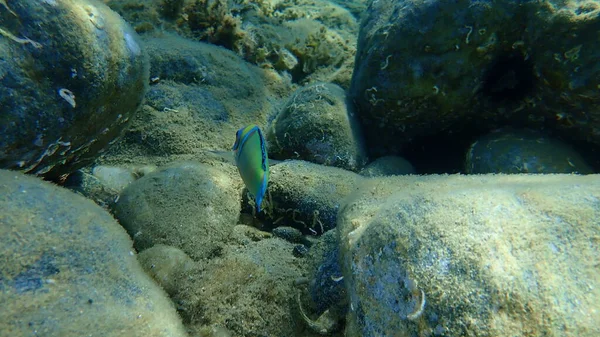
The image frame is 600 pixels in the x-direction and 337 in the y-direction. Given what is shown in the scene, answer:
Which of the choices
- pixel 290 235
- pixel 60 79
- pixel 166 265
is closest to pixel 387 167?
pixel 290 235

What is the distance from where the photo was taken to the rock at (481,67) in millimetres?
3129

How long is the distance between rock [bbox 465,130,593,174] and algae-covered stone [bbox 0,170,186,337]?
329cm

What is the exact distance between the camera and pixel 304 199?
3.24 m

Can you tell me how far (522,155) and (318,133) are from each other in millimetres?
2101

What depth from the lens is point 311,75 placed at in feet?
19.1

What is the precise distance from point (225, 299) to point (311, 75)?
4.40m

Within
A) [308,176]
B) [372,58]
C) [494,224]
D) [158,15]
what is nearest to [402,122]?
[372,58]

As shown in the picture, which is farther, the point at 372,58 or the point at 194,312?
the point at 372,58

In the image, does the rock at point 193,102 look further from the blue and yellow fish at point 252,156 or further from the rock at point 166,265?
the blue and yellow fish at point 252,156

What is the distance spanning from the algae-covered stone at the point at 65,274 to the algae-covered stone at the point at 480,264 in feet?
3.27

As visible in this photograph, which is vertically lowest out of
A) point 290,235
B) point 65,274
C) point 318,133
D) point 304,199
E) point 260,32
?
point 290,235

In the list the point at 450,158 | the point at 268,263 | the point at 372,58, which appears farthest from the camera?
the point at 450,158

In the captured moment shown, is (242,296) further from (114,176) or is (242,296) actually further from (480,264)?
(114,176)

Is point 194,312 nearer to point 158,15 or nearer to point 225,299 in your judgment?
point 225,299
